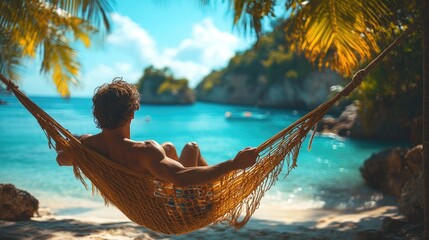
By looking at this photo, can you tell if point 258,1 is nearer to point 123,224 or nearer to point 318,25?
point 318,25

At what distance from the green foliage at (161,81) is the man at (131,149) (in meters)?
55.5

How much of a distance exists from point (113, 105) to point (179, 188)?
0.47 meters

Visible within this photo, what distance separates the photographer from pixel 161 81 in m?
59.8

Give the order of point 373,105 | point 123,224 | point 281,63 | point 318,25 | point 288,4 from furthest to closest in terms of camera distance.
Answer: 1. point 281,63
2. point 373,105
3. point 288,4
4. point 318,25
5. point 123,224

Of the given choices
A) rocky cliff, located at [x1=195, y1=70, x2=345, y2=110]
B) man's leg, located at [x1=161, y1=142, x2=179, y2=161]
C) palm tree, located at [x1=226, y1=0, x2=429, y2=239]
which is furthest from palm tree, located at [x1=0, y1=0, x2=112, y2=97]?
rocky cliff, located at [x1=195, y1=70, x2=345, y2=110]

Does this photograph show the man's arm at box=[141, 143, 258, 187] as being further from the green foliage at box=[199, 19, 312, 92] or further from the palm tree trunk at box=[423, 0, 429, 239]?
the green foliage at box=[199, 19, 312, 92]

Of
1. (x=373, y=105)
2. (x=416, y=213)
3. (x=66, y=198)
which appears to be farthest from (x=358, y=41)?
(x=66, y=198)

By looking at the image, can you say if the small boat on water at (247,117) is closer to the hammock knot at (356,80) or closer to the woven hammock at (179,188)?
the hammock knot at (356,80)

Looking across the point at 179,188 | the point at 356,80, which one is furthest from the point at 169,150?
the point at 356,80

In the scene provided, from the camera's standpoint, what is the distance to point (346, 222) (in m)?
3.68

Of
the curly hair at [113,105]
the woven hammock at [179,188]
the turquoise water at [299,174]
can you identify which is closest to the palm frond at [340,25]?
the woven hammock at [179,188]

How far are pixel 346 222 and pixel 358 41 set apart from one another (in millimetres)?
1714

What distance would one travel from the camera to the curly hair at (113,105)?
164 cm

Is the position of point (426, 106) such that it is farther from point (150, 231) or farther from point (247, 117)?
point (247, 117)
